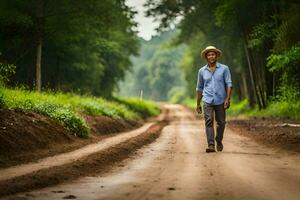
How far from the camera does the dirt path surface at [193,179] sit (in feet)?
20.0

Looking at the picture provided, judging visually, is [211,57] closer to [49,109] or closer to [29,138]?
[29,138]

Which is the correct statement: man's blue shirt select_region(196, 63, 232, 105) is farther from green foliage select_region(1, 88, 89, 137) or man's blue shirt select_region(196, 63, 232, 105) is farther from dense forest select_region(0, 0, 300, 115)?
dense forest select_region(0, 0, 300, 115)

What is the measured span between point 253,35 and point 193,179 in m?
20.4

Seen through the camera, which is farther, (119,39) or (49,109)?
(119,39)

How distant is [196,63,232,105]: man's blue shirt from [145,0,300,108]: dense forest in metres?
8.28

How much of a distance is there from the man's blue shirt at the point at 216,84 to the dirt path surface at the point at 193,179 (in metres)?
1.49

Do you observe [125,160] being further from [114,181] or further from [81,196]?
[81,196]

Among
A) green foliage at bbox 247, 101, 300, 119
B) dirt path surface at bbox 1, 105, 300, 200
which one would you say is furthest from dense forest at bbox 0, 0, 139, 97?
dirt path surface at bbox 1, 105, 300, 200

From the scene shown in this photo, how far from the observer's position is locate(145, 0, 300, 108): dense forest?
71.2 feet

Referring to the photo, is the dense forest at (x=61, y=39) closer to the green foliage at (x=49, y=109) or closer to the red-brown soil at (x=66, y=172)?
the green foliage at (x=49, y=109)

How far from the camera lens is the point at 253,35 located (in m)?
26.7

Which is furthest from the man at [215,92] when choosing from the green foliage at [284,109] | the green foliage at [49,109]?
the green foliage at [284,109]

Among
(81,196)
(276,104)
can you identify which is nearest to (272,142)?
(81,196)

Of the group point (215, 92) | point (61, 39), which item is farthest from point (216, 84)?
point (61, 39)
